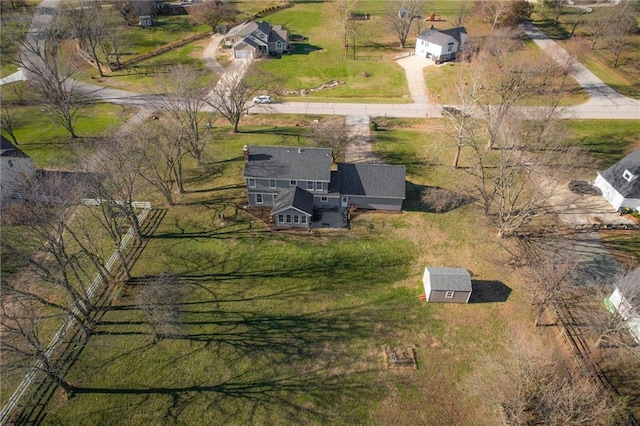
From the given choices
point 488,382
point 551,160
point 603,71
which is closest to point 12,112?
point 488,382

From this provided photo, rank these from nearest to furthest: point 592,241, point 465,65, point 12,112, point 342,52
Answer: point 592,241
point 12,112
point 465,65
point 342,52

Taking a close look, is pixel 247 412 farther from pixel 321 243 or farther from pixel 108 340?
pixel 321 243

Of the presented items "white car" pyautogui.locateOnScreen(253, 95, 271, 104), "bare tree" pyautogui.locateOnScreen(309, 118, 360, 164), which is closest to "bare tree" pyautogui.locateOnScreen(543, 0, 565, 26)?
"bare tree" pyautogui.locateOnScreen(309, 118, 360, 164)

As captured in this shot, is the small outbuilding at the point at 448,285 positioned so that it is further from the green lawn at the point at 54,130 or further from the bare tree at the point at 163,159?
the green lawn at the point at 54,130

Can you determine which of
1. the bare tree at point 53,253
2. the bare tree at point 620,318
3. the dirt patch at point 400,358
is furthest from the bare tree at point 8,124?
the bare tree at point 620,318

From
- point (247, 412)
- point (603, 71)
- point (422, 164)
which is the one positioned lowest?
point (247, 412)

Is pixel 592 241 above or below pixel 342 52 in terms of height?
below

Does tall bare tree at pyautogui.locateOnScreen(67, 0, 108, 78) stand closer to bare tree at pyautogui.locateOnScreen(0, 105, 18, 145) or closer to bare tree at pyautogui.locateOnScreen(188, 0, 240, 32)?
bare tree at pyautogui.locateOnScreen(0, 105, 18, 145)
